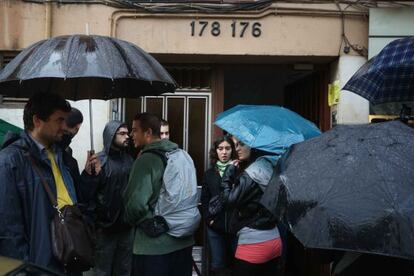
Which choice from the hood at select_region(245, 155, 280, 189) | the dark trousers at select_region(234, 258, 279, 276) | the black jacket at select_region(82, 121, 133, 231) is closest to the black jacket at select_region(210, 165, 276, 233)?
the hood at select_region(245, 155, 280, 189)

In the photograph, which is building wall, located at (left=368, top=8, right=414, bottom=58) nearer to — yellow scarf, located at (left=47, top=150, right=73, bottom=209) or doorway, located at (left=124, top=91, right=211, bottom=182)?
doorway, located at (left=124, top=91, right=211, bottom=182)

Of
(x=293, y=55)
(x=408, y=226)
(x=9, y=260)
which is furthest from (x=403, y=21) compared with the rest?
(x=9, y=260)

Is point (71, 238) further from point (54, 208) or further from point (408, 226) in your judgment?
point (408, 226)

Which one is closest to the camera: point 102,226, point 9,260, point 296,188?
point 9,260

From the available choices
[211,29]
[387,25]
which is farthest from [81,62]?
[387,25]

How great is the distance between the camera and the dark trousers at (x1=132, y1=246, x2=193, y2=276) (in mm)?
4410

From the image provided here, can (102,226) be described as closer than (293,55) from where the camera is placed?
Yes

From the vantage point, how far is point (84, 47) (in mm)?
3551

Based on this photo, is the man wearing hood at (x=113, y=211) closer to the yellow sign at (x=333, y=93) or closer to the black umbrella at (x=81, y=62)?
the black umbrella at (x=81, y=62)

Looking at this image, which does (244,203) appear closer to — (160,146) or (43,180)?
(160,146)

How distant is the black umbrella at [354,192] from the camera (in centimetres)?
253

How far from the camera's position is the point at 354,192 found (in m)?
2.62

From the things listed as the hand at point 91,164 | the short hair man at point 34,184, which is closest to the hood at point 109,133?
the hand at point 91,164

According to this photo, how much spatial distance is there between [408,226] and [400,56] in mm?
2749
